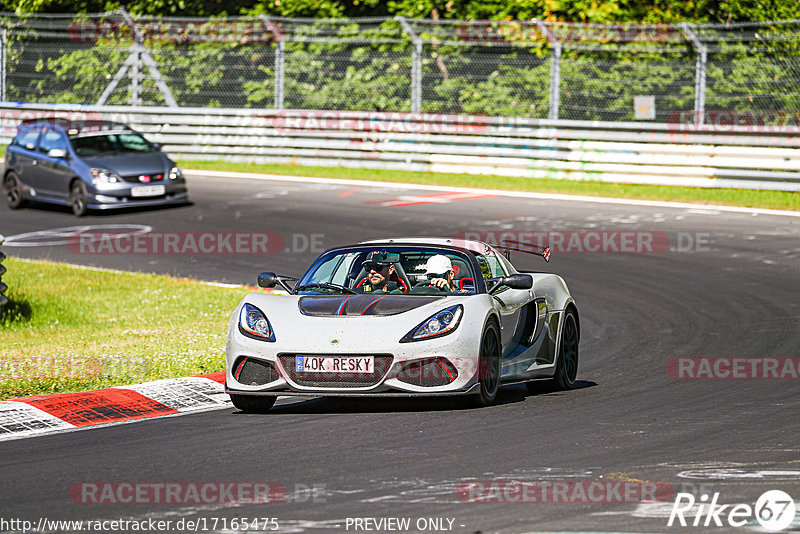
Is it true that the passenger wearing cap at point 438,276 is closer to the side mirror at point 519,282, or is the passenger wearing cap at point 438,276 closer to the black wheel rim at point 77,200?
the side mirror at point 519,282

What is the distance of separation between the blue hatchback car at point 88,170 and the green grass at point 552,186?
451cm

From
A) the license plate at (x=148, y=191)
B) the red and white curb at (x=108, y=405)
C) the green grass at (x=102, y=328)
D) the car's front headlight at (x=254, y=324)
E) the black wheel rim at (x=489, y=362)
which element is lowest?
the green grass at (x=102, y=328)

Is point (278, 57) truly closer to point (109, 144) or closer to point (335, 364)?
point (109, 144)

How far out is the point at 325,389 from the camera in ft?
28.0

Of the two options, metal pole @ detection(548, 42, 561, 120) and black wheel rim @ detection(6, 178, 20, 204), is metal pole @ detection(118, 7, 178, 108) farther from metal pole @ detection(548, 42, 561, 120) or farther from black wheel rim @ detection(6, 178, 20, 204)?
metal pole @ detection(548, 42, 561, 120)

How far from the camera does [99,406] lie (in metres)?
9.02

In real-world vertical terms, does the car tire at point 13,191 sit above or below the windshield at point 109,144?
below

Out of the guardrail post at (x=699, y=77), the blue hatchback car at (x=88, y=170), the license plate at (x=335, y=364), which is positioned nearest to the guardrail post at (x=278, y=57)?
the blue hatchback car at (x=88, y=170)

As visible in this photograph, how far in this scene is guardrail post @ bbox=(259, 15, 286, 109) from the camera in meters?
27.3

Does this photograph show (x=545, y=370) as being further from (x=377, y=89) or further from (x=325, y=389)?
(x=377, y=89)

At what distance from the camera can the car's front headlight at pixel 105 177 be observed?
856 inches

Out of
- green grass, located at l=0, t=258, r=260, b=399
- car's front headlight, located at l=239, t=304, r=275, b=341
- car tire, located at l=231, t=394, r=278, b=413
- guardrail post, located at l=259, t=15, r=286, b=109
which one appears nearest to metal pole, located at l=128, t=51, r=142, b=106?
guardrail post, located at l=259, t=15, r=286, b=109

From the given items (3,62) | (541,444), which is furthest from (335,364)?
(3,62)

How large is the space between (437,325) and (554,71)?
1647cm
